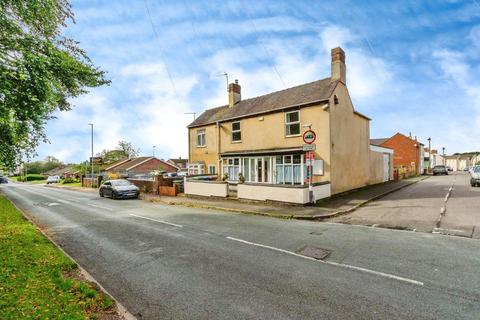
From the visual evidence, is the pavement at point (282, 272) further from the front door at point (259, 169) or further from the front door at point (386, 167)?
the front door at point (386, 167)

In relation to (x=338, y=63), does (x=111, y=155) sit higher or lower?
lower

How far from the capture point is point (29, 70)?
707 centimetres

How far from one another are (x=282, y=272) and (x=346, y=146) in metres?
15.3

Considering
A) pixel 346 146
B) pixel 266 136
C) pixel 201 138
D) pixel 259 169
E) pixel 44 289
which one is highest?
pixel 201 138

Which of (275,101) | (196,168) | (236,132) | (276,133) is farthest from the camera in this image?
(196,168)

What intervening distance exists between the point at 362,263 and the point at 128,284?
502 cm

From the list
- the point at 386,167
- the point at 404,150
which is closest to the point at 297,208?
the point at 386,167

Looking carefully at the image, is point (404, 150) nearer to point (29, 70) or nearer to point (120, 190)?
point (120, 190)

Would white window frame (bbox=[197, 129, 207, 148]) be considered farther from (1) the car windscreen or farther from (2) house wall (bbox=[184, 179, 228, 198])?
(1) the car windscreen

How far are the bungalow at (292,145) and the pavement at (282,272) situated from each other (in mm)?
6445

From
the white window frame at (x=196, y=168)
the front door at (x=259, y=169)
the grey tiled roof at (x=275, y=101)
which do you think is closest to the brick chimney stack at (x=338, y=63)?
the grey tiled roof at (x=275, y=101)

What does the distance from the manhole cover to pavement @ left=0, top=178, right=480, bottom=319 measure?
177 mm

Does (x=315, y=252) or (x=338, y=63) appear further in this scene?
(x=338, y=63)

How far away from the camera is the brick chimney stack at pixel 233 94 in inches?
1006
